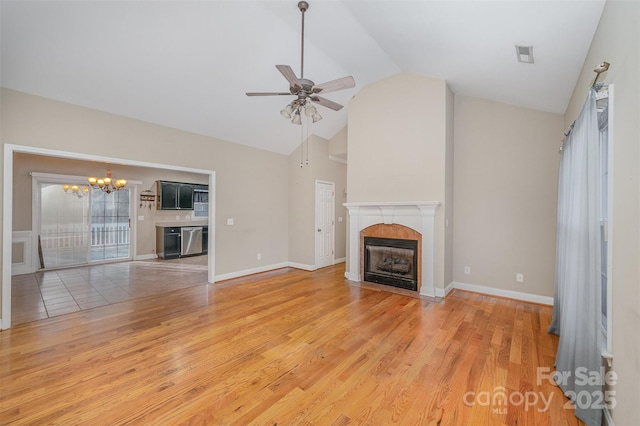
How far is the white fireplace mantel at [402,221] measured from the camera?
4.30 metres

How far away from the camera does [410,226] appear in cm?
452

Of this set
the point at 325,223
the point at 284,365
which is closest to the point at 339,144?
the point at 325,223

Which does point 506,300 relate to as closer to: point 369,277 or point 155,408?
point 369,277

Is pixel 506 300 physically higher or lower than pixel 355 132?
lower

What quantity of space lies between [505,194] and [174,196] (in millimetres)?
8380

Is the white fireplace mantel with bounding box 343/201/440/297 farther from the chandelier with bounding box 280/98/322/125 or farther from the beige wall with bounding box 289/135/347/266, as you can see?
the chandelier with bounding box 280/98/322/125

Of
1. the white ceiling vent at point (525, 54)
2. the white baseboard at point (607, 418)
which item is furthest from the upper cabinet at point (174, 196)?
the white baseboard at point (607, 418)

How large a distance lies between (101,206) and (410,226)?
805cm

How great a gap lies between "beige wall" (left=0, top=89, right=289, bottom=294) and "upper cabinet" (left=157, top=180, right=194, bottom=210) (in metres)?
3.76

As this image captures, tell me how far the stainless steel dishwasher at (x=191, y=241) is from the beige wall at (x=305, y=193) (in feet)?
11.9

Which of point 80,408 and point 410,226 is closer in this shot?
point 80,408

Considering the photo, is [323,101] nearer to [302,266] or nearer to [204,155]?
[204,155]

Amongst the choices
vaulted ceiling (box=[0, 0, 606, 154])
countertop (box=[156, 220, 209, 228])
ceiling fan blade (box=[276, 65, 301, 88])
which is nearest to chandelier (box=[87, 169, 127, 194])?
countertop (box=[156, 220, 209, 228])

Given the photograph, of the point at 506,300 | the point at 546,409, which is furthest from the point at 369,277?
the point at 546,409
